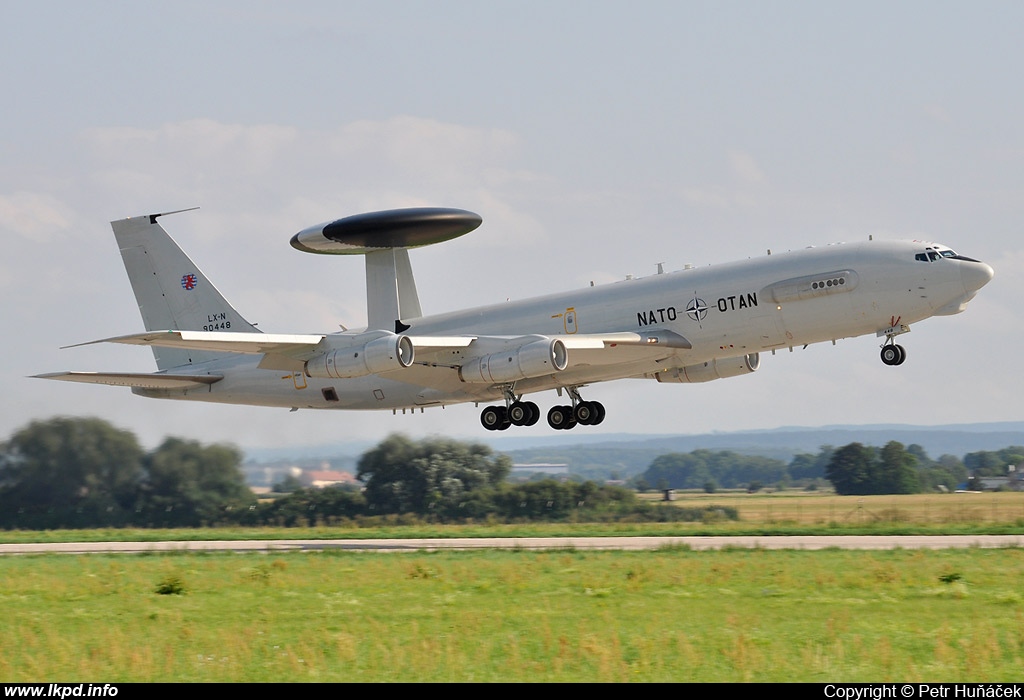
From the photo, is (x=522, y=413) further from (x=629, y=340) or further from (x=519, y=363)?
(x=629, y=340)

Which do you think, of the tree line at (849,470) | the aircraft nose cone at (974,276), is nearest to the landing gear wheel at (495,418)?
the aircraft nose cone at (974,276)

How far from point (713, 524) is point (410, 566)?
61.1 ft

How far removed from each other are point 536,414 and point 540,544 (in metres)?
4.83

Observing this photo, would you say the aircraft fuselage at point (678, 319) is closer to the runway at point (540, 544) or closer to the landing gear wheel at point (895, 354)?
the landing gear wheel at point (895, 354)

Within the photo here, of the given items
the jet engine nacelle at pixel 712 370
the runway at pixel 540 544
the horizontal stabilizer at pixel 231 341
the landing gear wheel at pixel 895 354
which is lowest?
the runway at pixel 540 544

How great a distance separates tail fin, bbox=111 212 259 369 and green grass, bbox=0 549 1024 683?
14079mm

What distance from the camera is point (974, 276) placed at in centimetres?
3050

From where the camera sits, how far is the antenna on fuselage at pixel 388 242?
34.1 metres

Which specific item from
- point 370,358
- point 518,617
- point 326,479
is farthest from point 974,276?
point 326,479

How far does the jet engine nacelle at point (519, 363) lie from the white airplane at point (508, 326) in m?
0.04

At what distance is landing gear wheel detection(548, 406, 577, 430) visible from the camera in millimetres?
38281

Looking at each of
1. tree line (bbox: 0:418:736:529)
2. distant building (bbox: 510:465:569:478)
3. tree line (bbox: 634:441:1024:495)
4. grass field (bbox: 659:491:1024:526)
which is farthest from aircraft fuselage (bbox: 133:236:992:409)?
tree line (bbox: 634:441:1024:495)
